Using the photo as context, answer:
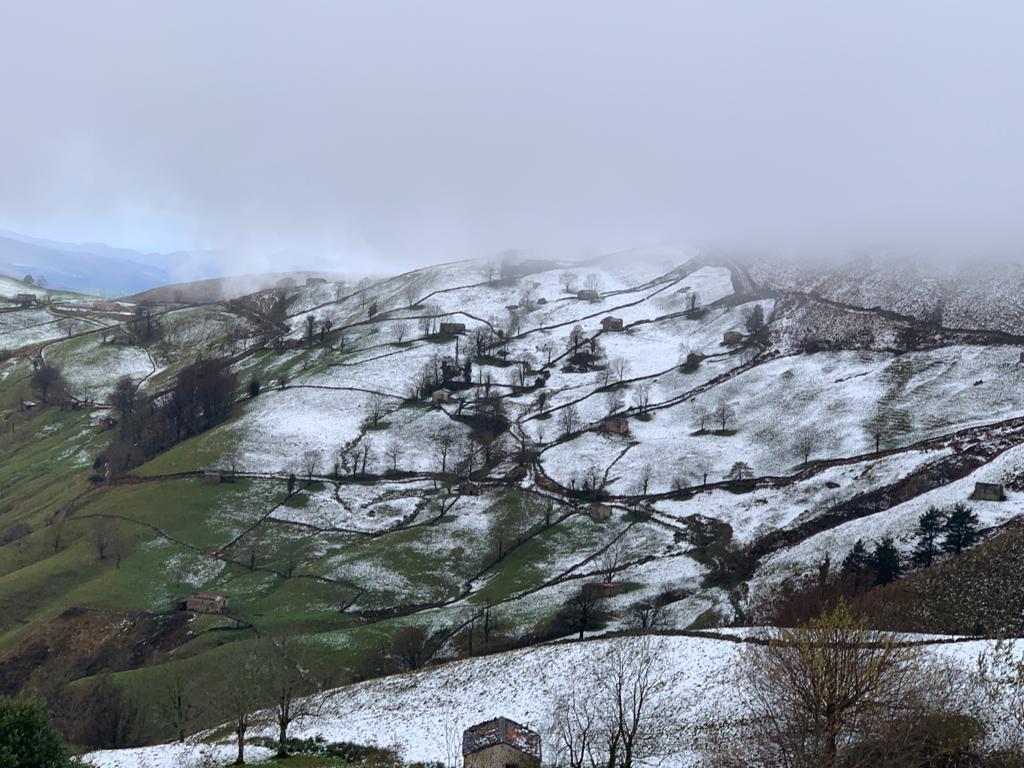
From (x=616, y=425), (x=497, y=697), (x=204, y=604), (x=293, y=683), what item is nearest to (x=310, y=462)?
(x=204, y=604)

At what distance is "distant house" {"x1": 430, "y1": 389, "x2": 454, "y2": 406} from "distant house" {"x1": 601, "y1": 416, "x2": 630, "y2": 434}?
33.6m

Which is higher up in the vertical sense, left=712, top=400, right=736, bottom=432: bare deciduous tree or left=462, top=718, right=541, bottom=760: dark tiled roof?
left=462, top=718, right=541, bottom=760: dark tiled roof

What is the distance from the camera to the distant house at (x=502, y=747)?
37.5m

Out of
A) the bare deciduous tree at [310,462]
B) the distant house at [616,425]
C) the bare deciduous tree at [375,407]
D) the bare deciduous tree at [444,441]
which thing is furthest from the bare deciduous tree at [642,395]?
the bare deciduous tree at [310,462]

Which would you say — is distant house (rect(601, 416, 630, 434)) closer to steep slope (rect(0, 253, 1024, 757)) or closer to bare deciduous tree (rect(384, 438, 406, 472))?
steep slope (rect(0, 253, 1024, 757))

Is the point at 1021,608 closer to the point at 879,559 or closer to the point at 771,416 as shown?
the point at 879,559

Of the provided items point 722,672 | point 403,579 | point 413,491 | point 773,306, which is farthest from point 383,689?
point 773,306

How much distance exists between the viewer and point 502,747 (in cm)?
3769

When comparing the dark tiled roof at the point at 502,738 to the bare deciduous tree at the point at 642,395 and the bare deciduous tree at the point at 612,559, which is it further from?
the bare deciduous tree at the point at 642,395

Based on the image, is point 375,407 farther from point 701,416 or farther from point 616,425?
point 701,416

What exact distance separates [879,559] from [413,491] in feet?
241

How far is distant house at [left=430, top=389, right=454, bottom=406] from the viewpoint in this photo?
521 feet

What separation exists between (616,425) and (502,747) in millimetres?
106960

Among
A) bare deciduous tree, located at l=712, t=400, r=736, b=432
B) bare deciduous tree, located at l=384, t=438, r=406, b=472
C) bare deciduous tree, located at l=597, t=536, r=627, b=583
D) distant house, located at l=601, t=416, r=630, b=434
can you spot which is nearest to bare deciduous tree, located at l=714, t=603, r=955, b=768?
bare deciduous tree, located at l=597, t=536, r=627, b=583
